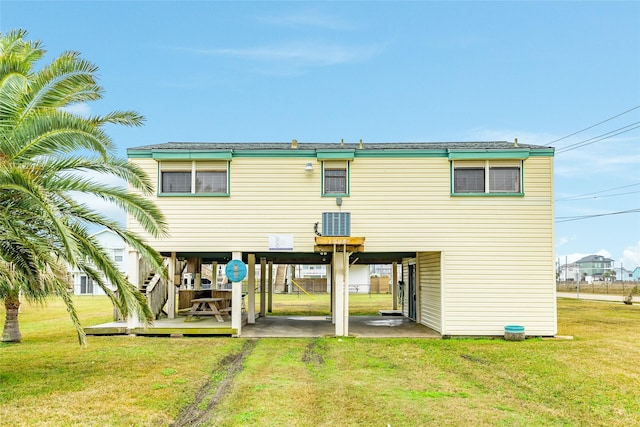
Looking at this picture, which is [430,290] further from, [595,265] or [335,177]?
[595,265]

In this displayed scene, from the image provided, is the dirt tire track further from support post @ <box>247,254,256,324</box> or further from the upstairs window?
support post @ <box>247,254,256,324</box>

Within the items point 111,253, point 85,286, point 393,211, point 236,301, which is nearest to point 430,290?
point 393,211

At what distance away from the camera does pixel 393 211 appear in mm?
14172

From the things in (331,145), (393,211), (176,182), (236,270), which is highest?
(331,145)

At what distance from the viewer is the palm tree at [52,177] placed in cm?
752

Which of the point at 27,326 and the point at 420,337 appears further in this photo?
the point at 27,326

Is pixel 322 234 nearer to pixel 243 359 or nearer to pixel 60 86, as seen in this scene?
pixel 243 359

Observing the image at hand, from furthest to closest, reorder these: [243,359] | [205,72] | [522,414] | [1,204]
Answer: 1. [205,72]
2. [243,359]
3. [1,204]
4. [522,414]

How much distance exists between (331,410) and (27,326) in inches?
589

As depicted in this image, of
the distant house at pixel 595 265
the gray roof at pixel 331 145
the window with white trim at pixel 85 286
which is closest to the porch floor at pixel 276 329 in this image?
the gray roof at pixel 331 145

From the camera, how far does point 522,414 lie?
6559mm

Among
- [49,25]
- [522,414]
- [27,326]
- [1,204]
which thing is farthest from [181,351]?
[27,326]

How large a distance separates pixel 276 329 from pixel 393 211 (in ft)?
16.5

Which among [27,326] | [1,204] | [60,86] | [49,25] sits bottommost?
[27,326]
